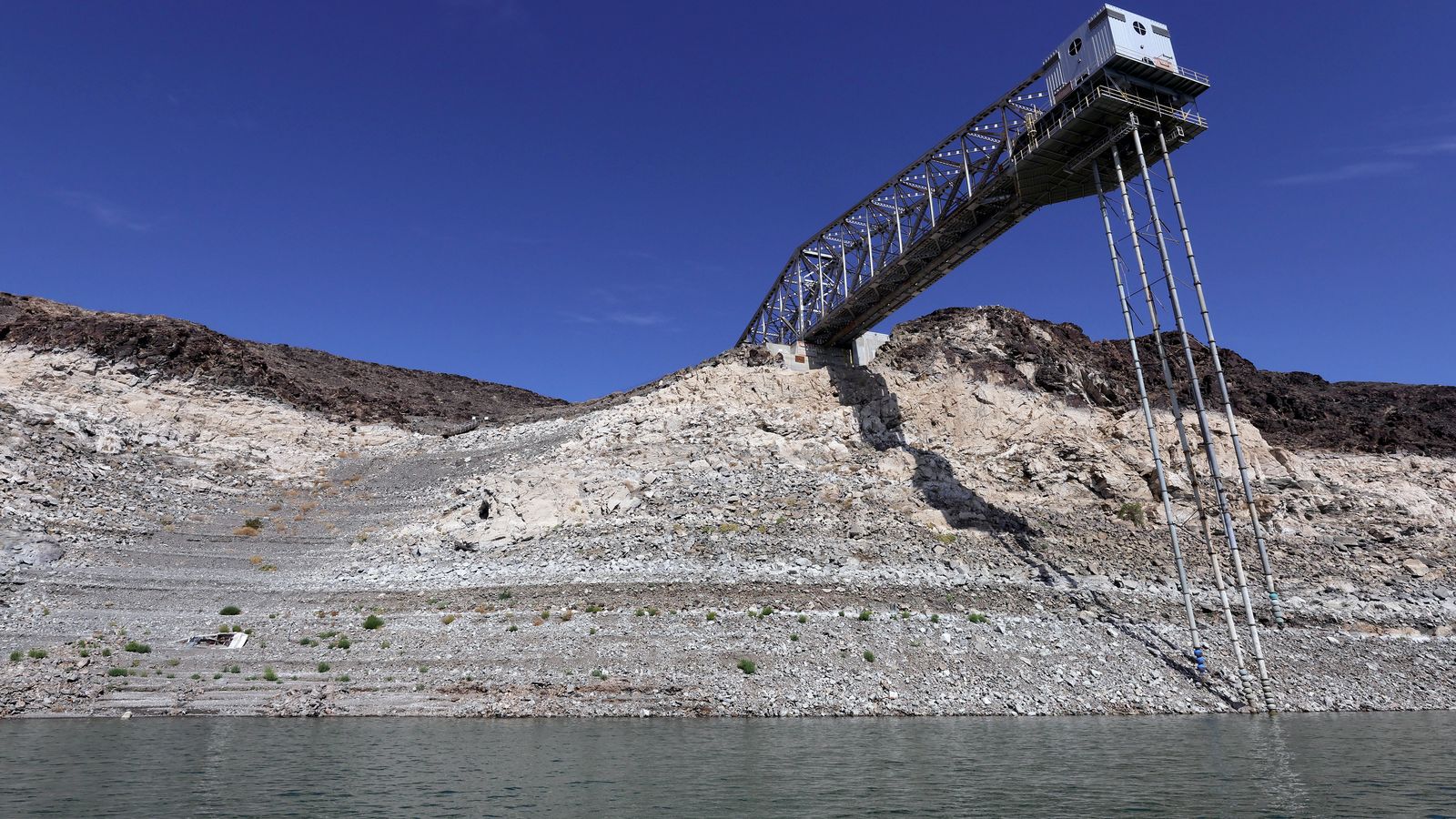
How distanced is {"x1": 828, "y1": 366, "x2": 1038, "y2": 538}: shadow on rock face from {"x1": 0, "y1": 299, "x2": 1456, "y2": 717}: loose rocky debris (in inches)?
6.1

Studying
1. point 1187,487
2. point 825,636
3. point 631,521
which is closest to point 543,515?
point 631,521

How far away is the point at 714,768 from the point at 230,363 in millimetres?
42533

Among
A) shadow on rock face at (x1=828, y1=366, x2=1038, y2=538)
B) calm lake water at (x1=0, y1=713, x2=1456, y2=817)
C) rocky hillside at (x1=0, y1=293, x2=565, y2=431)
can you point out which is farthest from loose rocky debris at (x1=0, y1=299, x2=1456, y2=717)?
calm lake water at (x1=0, y1=713, x2=1456, y2=817)

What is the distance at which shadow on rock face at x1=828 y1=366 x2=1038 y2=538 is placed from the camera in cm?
3459

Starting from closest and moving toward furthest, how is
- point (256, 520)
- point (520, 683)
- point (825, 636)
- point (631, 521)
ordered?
point (520, 683) → point (825, 636) → point (631, 521) → point (256, 520)

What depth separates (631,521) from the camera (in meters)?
33.1

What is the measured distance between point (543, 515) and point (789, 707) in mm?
15513

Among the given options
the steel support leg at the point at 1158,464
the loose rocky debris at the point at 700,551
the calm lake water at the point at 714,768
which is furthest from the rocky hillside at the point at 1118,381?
Result: the calm lake water at the point at 714,768

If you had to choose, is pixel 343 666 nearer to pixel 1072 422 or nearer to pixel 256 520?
pixel 256 520

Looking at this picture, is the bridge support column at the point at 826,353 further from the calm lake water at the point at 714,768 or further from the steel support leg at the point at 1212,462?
the calm lake water at the point at 714,768

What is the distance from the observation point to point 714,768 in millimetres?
15172

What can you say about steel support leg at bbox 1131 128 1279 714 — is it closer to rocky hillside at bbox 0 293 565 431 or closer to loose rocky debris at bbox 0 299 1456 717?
loose rocky debris at bbox 0 299 1456 717

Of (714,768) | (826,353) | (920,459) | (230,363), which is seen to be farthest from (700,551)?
(230,363)

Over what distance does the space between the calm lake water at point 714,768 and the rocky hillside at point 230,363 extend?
94.5ft
